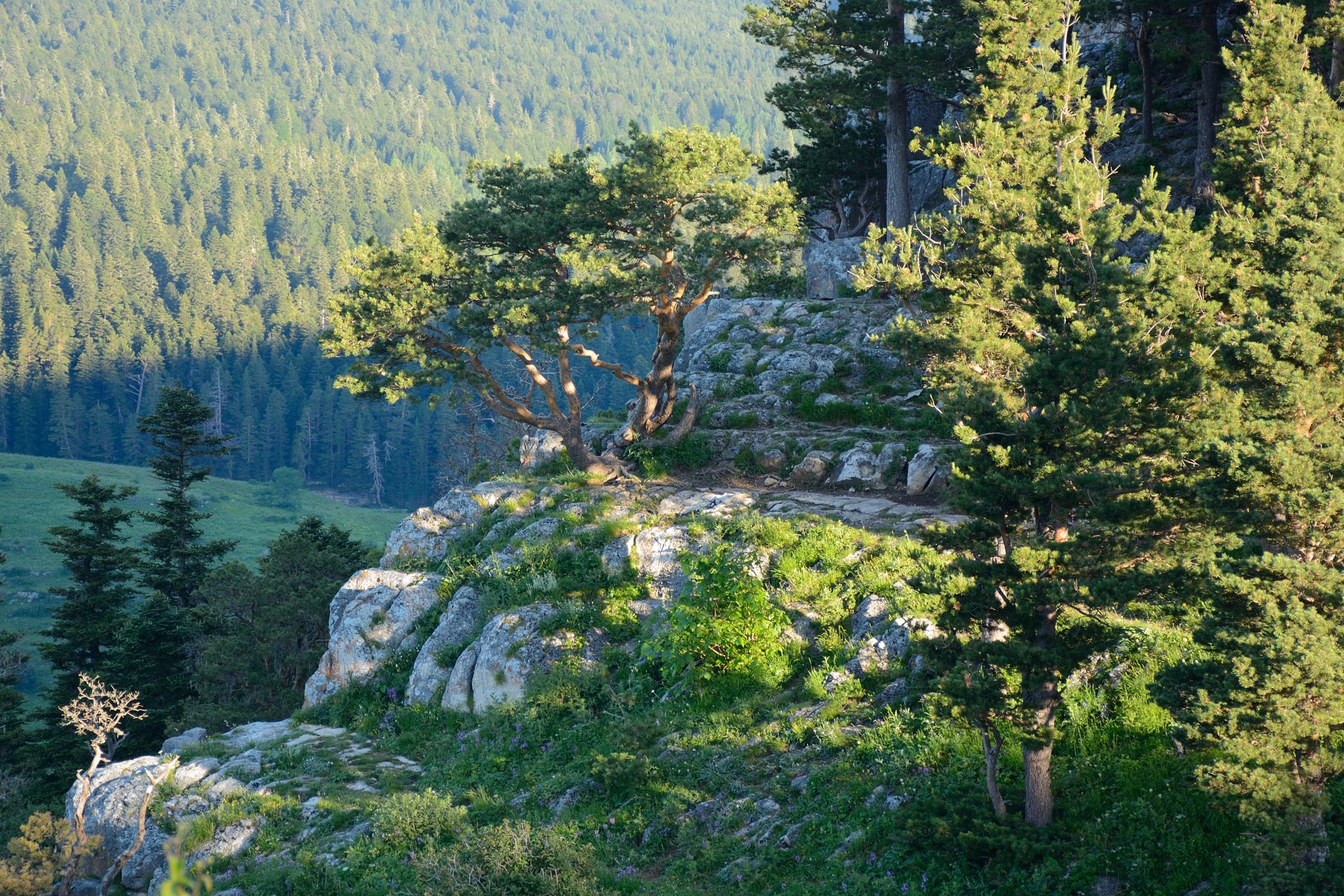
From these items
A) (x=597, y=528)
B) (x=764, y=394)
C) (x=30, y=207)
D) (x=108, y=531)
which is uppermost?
(x=30, y=207)

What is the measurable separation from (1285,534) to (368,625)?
1636cm

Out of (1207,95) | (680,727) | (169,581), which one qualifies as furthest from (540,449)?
(169,581)

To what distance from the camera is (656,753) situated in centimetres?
1338

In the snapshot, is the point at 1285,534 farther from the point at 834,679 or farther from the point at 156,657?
the point at 156,657

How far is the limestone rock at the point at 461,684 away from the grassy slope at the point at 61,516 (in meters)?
52.8

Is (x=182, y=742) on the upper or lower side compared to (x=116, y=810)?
lower

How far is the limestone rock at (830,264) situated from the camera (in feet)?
105

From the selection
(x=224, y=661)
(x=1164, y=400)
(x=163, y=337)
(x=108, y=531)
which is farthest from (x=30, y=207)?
(x=1164, y=400)

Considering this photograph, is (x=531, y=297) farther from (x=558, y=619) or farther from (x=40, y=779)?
(x=40, y=779)

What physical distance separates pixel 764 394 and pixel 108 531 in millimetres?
28007

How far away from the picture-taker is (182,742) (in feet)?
64.9

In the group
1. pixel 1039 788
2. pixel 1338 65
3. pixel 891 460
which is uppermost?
pixel 1338 65

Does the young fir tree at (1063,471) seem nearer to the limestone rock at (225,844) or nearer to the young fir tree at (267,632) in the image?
the limestone rock at (225,844)

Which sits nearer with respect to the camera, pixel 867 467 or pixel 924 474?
pixel 924 474
